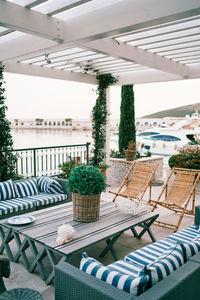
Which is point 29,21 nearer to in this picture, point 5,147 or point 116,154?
point 5,147

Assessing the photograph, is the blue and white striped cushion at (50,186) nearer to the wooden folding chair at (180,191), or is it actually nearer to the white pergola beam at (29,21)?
the wooden folding chair at (180,191)

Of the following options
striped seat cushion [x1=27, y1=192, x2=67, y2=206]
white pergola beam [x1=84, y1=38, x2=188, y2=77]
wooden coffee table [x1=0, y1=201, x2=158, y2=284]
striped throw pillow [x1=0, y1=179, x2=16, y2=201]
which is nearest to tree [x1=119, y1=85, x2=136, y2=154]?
white pergola beam [x1=84, y1=38, x2=188, y2=77]

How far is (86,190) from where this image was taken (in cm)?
322

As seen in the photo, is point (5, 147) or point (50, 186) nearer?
point (50, 186)

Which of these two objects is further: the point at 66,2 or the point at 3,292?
the point at 66,2

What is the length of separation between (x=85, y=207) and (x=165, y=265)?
1542 mm

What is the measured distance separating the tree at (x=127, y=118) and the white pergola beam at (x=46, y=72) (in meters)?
1.76

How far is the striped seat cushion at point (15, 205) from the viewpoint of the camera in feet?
13.4

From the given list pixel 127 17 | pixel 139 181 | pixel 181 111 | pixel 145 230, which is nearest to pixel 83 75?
pixel 139 181

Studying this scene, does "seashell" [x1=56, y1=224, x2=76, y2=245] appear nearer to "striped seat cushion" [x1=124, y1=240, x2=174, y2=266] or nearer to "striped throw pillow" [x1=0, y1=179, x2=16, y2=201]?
"striped seat cushion" [x1=124, y1=240, x2=174, y2=266]

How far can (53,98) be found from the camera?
12.0 m

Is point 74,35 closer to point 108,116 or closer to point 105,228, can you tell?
point 105,228

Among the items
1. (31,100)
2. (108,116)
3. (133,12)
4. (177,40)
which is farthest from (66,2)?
(31,100)

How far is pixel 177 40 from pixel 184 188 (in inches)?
101
